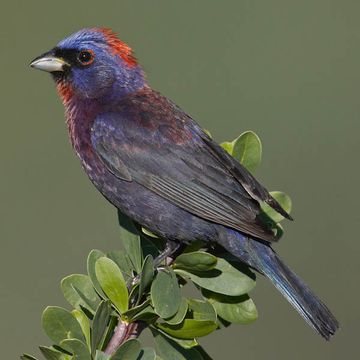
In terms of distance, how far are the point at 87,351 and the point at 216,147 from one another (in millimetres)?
1621

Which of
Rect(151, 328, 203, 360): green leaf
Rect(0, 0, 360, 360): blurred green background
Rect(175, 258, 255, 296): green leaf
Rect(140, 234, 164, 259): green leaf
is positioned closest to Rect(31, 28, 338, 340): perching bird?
Rect(140, 234, 164, 259): green leaf

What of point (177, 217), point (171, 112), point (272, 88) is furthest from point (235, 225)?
point (272, 88)

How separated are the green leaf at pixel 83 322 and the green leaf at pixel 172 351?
26 cm

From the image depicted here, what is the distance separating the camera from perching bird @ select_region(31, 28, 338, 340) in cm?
407

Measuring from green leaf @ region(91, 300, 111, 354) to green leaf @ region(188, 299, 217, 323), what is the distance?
393mm

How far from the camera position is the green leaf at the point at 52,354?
289 centimetres

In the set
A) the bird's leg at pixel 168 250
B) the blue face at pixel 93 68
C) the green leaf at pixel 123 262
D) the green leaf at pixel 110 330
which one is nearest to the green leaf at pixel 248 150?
the bird's leg at pixel 168 250

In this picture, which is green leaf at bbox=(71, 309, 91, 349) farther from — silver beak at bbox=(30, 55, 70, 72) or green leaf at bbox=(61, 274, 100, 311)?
silver beak at bbox=(30, 55, 70, 72)

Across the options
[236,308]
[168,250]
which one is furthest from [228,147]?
[236,308]

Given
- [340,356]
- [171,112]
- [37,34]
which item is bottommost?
[340,356]

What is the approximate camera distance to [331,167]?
653 centimetres

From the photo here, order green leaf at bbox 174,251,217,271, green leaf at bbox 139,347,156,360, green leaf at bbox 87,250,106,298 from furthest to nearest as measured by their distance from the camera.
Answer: green leaf at bbox 174,251,217,271, green leaf at bbox 87,250,106,298, green leaf at bbox 139,347,156,360

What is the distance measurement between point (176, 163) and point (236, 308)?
3.68 ft

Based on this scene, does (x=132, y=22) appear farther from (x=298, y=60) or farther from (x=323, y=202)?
(x=323, y=202)
